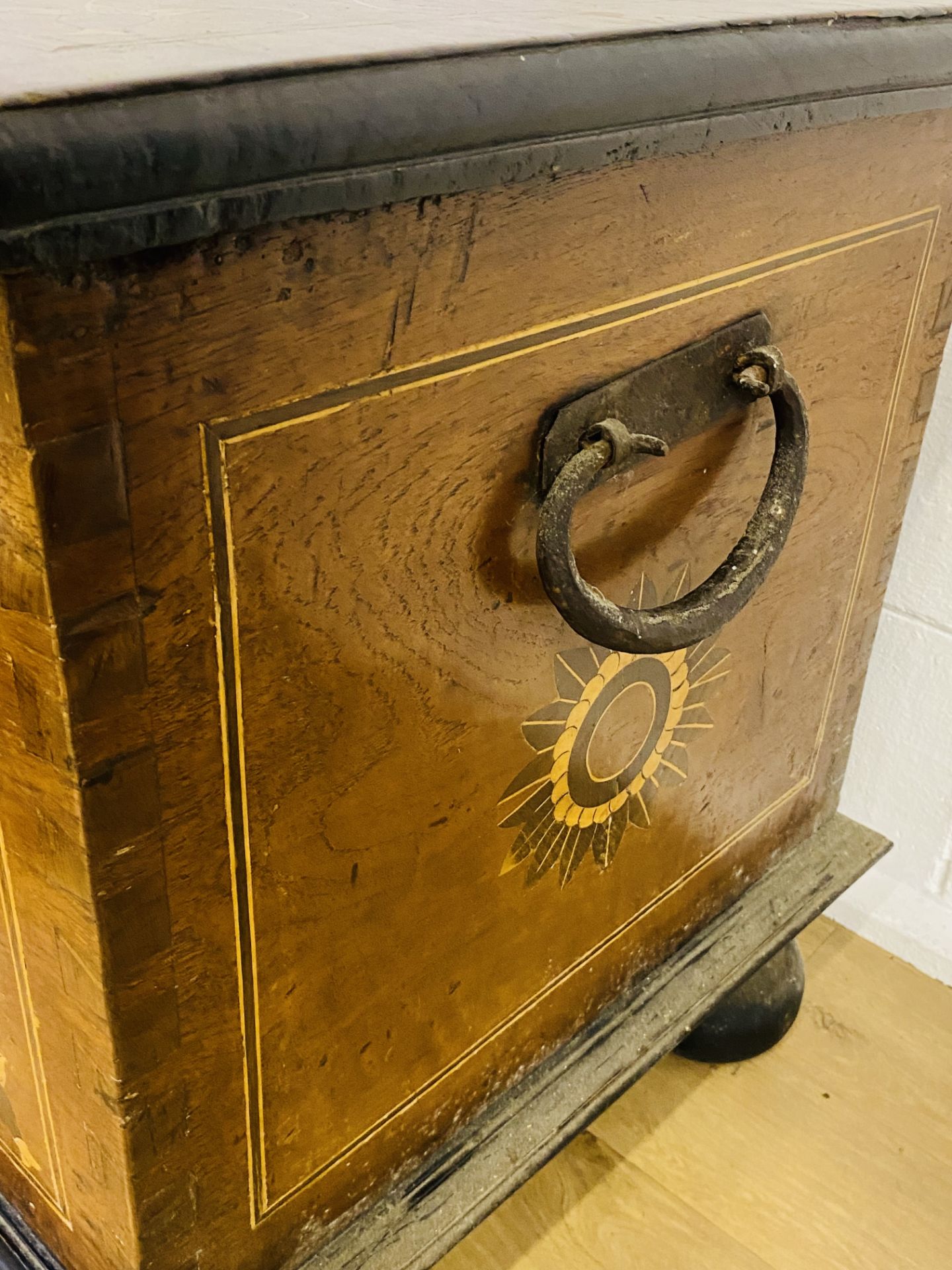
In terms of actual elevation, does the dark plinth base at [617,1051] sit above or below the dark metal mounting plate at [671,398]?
below

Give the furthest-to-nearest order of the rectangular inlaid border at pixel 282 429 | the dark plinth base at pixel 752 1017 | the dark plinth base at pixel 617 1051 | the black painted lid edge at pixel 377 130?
the dark plinth base at pixel 752 1017 → the dark plinth base at pixel 617 1051 → the rectangular inlaid border at pixel 282 429 → the black painted lid edge at pixel 377 130

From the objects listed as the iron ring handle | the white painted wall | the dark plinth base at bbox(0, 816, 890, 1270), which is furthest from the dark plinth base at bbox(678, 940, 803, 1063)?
the iron ring handle

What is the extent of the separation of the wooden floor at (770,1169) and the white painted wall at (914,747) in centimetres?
11

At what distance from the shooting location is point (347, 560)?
0.50 metres

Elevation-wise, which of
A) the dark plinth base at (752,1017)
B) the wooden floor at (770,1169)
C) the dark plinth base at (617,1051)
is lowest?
the wooden floor at (770,1169)

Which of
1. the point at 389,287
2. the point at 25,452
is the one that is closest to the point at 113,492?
the point at 25,452

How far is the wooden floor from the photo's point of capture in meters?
0.92

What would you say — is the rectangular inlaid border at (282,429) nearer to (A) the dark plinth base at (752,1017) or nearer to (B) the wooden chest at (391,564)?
→ (B) the wooden chest at (391,564)

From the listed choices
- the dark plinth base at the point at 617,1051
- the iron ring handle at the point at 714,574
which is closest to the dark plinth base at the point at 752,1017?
the dark plinth base at the point at 617,1051

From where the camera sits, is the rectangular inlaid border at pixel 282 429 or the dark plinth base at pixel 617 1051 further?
the dark plinth base at pixel 617 1051

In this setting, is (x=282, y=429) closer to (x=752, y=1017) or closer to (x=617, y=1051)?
(x=617, y=1051)

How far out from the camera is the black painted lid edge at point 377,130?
337mm

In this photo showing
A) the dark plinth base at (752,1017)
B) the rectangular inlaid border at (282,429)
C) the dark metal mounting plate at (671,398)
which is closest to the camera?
the rectangular inlaid border at (282,429)

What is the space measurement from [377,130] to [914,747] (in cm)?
96
